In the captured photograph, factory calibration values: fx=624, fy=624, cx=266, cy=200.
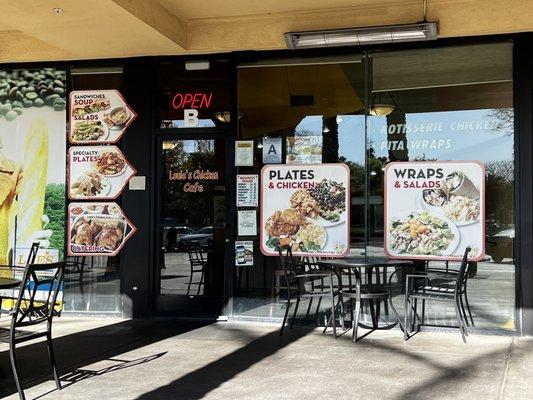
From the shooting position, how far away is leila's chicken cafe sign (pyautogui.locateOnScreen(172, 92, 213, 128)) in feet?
24.1

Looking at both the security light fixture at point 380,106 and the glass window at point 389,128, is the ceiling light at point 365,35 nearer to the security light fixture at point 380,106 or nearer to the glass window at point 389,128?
the glass window at point 389,128

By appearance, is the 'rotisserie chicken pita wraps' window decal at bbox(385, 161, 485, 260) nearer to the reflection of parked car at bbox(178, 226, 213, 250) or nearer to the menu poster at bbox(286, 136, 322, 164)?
the menu poster at bbox(286, 136, 322, 164)

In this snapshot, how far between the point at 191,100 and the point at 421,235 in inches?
121

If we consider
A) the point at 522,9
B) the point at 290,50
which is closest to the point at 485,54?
the point at 522,9

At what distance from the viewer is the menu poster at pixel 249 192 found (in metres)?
7.16

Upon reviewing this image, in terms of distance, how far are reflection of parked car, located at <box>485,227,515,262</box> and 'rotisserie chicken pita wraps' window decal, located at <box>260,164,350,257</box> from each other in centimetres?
148

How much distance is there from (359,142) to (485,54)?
5.26ft

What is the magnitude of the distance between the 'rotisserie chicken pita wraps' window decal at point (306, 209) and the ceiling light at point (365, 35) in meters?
1.34

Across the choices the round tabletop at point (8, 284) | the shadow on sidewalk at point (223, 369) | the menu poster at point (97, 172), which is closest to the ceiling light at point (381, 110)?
the shadow on sidewalk at point (223, 369)

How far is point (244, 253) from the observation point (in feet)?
23.5

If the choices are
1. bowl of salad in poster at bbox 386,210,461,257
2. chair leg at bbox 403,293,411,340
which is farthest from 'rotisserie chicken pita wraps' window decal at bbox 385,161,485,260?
chair leg at bbox 403,293,411,340

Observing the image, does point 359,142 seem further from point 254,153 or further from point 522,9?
point 522,9

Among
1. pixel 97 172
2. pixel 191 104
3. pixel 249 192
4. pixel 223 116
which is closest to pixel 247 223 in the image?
pixel 249 192

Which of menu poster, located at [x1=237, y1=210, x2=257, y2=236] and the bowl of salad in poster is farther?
menu poster, located at [x1=237, y1=210, x2=257, y2=236]
